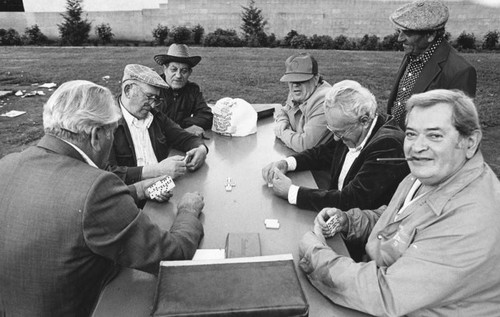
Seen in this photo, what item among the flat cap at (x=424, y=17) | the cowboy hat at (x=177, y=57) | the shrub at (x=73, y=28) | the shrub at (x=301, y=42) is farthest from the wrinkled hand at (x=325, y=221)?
the shrub at (x=73, y=28)

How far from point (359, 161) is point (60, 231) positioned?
5.35 ft

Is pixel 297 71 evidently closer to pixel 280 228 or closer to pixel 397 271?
pixel 280 228

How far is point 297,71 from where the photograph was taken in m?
3.43

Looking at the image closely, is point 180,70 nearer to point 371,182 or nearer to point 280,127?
point 280,127

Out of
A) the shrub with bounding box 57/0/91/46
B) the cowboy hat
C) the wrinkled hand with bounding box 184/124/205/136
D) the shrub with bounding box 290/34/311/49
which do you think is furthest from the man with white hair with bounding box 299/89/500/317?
the shrub with bounding box 57/0/91/46

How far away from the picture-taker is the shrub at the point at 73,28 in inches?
669

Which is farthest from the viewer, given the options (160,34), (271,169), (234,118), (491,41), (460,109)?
(160,34)

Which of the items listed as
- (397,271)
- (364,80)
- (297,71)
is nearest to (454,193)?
(397,271)

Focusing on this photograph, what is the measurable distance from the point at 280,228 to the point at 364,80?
784 centimetres

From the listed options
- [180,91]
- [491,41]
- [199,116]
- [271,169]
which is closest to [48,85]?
[180,91]

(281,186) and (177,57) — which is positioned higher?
(177,57)

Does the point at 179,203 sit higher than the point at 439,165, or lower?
lower

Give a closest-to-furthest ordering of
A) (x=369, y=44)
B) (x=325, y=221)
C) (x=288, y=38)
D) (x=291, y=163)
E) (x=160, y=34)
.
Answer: (x=325, y=221) < (x=291, y=163) < (x=369, y=44) < (x=288, y=38) < (x=160, y=34)

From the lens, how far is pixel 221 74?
31.9 feet
